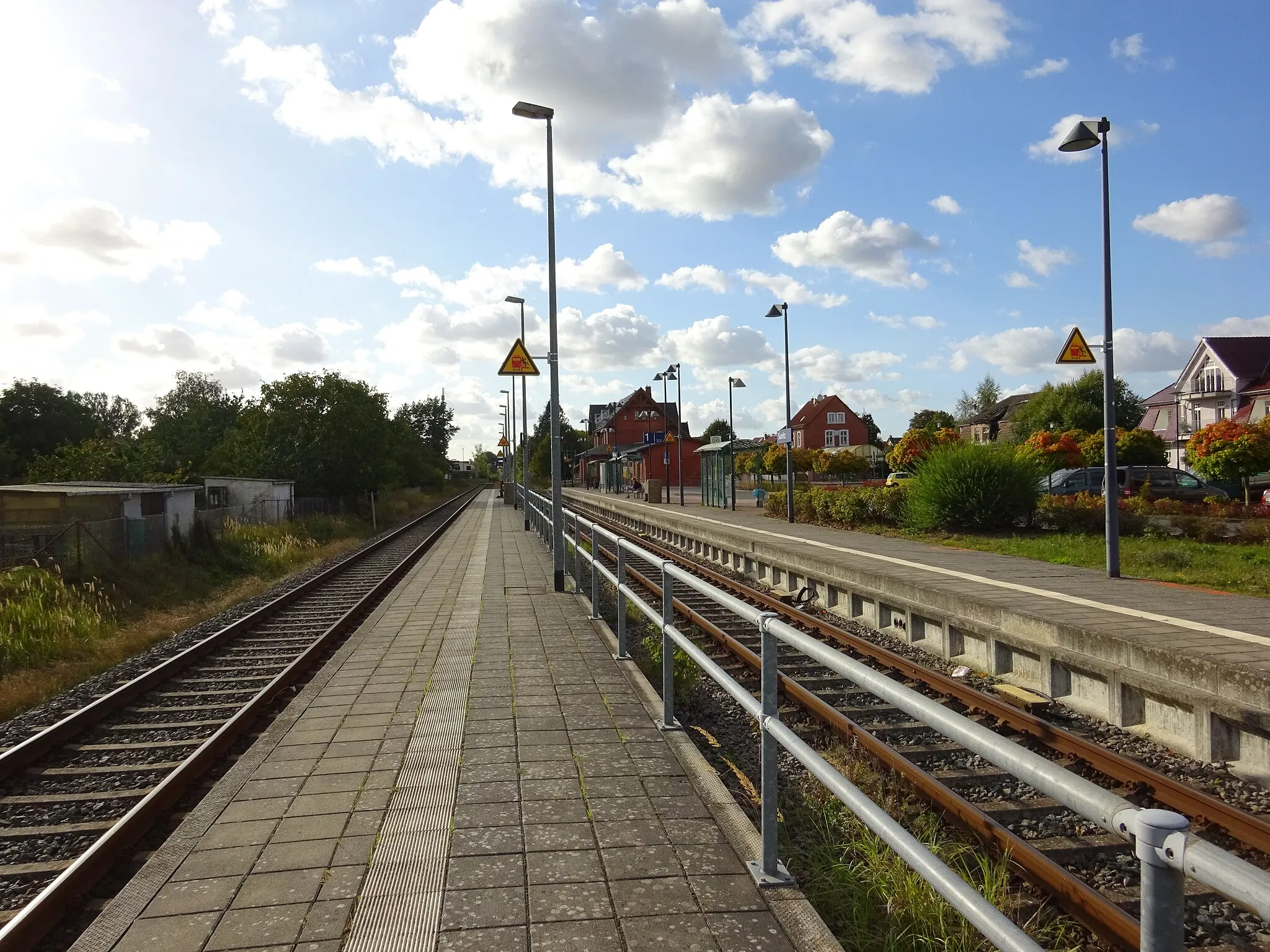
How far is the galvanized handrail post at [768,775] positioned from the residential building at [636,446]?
33065mm

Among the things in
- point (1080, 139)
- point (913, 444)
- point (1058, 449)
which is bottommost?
point (1058, 449)

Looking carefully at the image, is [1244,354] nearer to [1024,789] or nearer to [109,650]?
[1024,789]

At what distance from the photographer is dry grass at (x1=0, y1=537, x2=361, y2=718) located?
28.8ft

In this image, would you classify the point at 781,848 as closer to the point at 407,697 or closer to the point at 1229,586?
the point at 407,697

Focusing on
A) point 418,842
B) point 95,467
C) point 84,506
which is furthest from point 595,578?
point 95,467

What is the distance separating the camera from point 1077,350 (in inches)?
476

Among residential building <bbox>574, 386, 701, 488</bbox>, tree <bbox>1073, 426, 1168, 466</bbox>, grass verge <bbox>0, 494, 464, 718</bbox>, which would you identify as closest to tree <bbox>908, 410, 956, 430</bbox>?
residential building <bbox>574, 386, 701, 488</bbox>

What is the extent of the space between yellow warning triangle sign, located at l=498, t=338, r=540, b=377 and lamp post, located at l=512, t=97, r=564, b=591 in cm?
44

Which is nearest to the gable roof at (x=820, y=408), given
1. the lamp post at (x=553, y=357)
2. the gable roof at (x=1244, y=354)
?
the gable roof at (x=1244, y=354)

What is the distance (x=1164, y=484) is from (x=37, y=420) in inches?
2780

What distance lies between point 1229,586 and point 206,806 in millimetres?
11072

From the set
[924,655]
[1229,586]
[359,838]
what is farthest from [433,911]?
[1229,586]

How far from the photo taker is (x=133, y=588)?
14.7m

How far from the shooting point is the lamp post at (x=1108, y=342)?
11.3m
